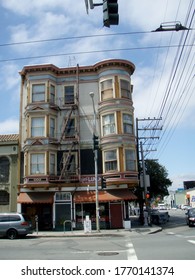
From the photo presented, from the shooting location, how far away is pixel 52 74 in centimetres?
3127

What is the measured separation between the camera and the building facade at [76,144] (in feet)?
94.3

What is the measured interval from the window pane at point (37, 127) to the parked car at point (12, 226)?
9.38 meters

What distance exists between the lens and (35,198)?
28.9 m

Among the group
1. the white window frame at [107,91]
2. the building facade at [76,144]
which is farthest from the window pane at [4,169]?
the white window frame at [107,91]

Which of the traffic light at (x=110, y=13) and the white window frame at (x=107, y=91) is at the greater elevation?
the white window frame at (x=107, y=91)

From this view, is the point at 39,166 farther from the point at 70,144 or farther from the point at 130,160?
the point at 130,160

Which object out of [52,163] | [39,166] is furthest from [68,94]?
[39,166]

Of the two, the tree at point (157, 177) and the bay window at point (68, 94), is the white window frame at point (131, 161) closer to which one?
the bay window at point (68, 94)

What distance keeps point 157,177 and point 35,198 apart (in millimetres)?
21707

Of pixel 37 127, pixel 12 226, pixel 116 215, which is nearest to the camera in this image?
pixel 12 226

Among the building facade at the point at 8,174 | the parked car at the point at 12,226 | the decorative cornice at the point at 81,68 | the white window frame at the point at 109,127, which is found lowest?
the parked car at the point at 12,226

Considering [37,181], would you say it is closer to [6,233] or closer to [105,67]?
[6,233]

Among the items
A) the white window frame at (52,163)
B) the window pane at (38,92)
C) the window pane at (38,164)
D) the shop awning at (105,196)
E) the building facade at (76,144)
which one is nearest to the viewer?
the shop awning at (105,196)

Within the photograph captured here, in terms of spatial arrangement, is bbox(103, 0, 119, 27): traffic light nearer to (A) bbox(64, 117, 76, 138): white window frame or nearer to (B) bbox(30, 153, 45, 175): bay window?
(B) bbox(30, 153, 45, 175): bay window
